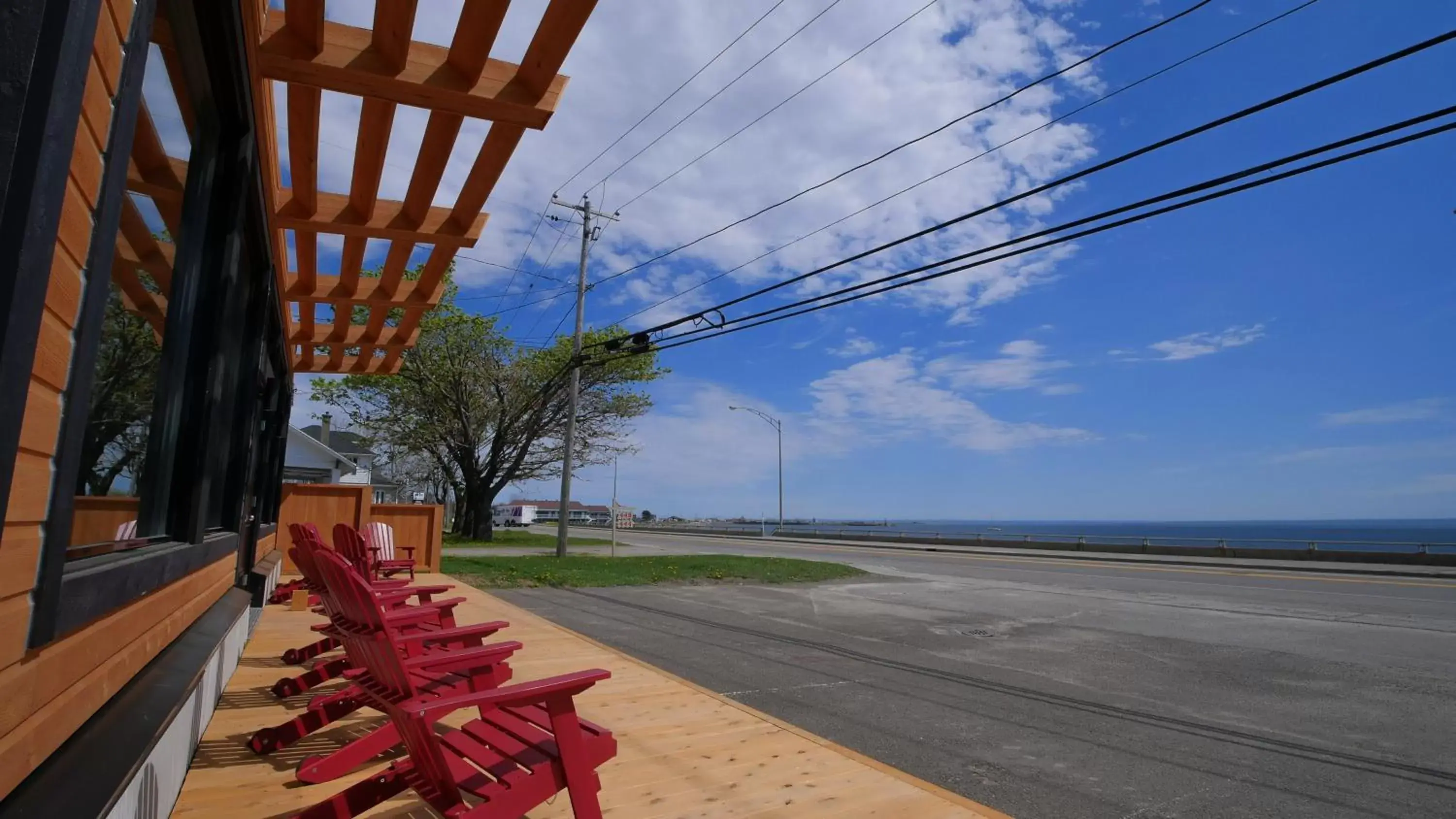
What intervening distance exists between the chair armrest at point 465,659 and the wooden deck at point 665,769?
0.60 meters

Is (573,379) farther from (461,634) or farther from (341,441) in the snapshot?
(341,441)

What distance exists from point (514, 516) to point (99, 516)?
306 feet

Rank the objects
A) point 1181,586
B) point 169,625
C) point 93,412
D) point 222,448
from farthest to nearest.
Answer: point 1181,586 → point 222,448 → point 169,625 → point 93,412

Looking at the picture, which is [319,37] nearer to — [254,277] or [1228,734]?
[254,277]

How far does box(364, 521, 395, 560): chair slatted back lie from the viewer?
10789 millimetres

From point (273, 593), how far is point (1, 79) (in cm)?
891

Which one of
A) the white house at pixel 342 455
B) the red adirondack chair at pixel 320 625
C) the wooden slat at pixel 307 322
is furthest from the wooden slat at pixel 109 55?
the white house at pixel 342 455

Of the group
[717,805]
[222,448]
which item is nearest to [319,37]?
[222,448]

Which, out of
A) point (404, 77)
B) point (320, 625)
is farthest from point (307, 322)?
point (404, 77)

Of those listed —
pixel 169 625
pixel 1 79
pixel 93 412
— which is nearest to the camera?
pixel 1 79

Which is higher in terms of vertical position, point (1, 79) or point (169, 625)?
point (1, 79)

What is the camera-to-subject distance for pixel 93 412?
1882 millimetres

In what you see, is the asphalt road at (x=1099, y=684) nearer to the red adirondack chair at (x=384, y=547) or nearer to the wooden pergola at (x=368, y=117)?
the red adirondack chair at (x=384, y=547)

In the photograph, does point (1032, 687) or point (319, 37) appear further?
point (1032, 687)
